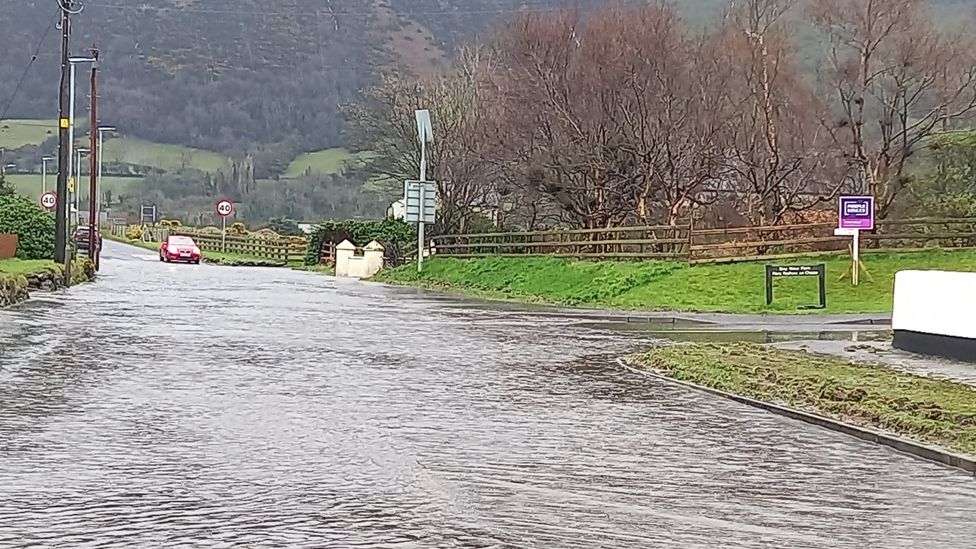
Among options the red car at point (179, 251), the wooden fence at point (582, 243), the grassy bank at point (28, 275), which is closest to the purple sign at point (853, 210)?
the wooden fence at point (582, 243)

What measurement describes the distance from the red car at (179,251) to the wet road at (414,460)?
162 feet

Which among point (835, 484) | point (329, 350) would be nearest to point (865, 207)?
point (329, 350)

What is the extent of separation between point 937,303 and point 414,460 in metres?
11.1

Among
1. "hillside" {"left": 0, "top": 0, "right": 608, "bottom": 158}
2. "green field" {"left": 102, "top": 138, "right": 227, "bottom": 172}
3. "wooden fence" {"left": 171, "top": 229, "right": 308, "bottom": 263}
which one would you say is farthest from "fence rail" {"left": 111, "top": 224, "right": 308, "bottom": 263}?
"hillside" {"left": 0, "top": 0, "right": 608, "bottom": 158}

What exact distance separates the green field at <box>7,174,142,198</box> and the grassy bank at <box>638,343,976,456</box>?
98.5 meters

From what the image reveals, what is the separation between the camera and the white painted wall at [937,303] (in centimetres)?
1767

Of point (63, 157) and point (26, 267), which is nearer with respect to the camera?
point (26, 267)

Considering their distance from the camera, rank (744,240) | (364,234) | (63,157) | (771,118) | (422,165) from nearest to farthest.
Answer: (63,157) < (744,240) < (771,118) < (422,165) < (364,234)

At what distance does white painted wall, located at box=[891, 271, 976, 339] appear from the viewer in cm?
1767

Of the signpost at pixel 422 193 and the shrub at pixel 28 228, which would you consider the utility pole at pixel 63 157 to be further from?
the signpost at pixel 422 193

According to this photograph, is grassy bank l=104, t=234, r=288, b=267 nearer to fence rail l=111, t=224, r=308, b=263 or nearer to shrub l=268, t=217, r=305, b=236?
fence rail l=111, t=224, r=308, b=263

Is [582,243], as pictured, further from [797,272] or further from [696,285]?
[797,272]

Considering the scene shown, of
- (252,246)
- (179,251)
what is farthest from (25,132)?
(179,251)

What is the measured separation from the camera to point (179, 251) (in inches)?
2645
